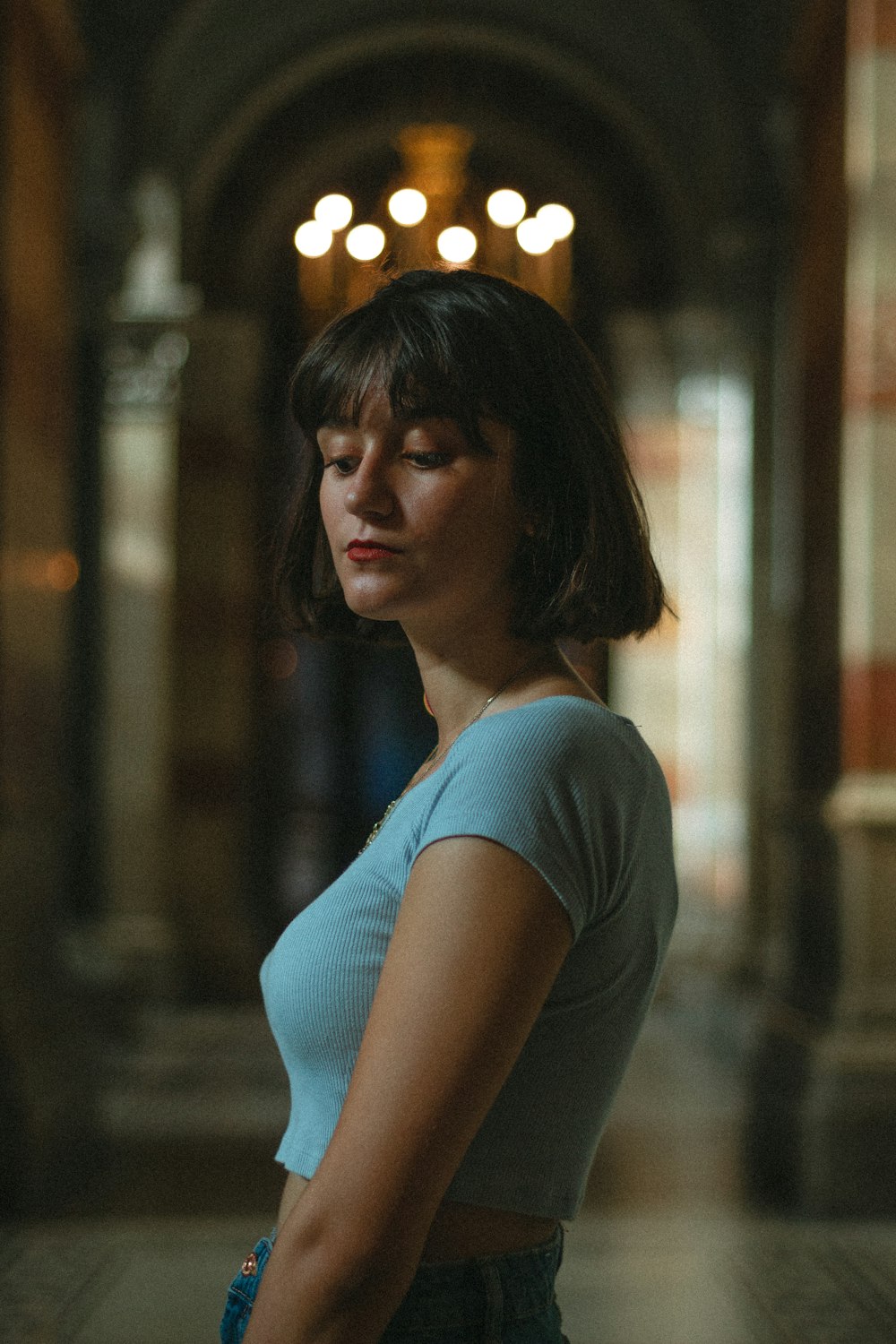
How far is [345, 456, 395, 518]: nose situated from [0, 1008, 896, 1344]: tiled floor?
325cm

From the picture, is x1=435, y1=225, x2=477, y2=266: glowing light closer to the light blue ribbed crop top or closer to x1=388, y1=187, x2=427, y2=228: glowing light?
x1=388, y1=187, x2=427, y2=228: glowing light

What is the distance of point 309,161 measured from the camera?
38.3ft

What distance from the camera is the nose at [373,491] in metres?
1.26

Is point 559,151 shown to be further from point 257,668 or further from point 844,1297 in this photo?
point 844,1297

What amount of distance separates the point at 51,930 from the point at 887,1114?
313cm

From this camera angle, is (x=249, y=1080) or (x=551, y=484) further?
(x=249, y=1080)

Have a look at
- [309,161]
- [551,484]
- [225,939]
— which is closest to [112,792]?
[225,939]

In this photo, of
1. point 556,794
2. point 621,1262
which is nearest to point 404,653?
point 621,1262

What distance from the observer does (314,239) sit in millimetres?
8000

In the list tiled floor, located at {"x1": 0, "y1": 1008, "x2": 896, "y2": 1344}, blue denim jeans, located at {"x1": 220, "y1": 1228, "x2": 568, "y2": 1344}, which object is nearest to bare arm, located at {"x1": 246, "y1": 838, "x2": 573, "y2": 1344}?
blue denim jeans, located at {"x1": 220, "y1": 1228, "x2": 568, "y2": 1344}

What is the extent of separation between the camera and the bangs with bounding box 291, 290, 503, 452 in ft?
4.08

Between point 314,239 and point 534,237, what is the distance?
117cm

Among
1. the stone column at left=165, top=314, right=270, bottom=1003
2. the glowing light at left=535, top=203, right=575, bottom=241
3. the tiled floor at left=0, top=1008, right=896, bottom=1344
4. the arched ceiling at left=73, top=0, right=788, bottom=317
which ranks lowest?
the tiled floor at left=0, top=1008, right=896, bottom=1344

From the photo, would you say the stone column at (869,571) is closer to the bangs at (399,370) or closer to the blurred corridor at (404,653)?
the blurred corridor at (404,653)
